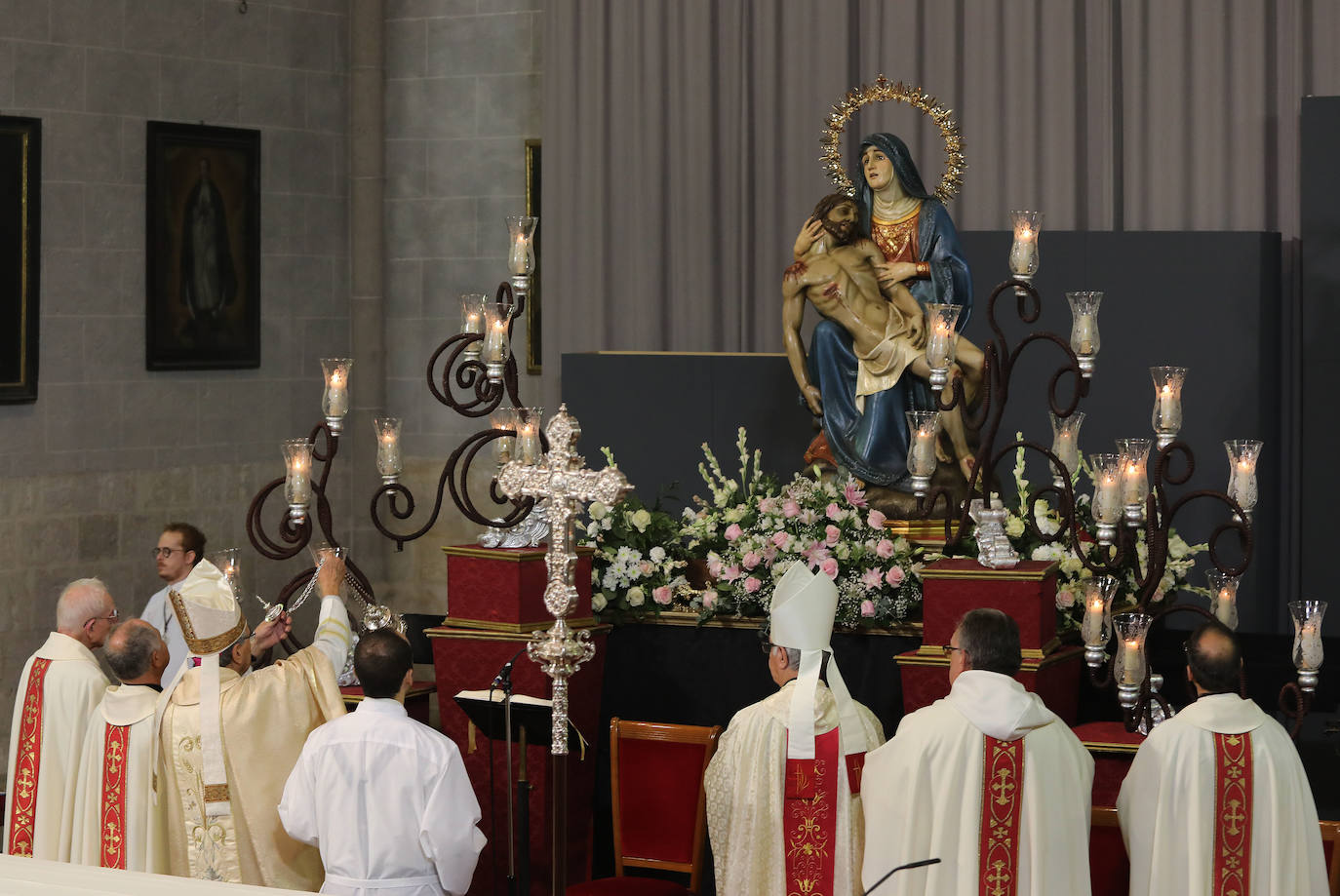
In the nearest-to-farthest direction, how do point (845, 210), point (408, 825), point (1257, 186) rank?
1. point (408, 825)
2. point (845, 210)
3. point (1257, 186)

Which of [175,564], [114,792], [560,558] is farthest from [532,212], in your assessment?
[560,558]

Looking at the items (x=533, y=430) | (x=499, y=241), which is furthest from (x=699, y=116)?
Result: (x=533, y=430)

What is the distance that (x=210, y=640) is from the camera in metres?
5.30

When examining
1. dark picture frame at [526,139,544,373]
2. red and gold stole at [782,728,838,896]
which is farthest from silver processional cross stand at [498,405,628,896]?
dark picture frame at [526,139,544,373]

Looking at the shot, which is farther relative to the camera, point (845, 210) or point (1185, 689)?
point (845, 210)

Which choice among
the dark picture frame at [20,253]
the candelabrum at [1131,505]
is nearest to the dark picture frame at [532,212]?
the dark picture frame at [20,253]

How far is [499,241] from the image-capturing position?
12812mm

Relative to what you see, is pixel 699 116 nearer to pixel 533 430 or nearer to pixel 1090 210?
pixel 1090 210

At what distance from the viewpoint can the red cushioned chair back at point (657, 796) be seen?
5.86 m

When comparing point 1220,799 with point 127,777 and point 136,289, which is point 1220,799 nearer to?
point 127,777

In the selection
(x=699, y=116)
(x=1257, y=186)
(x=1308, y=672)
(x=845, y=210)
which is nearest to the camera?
(x=1308, y=672)

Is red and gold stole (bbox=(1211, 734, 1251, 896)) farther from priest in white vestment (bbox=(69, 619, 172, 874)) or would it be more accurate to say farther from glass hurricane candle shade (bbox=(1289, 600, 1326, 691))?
priest in white vestment (bbox=(69, 619, 172, 874))

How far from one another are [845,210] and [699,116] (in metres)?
3.98

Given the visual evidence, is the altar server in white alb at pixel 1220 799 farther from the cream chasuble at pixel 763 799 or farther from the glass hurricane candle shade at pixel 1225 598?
the cream chasuble at pixel 763 799
